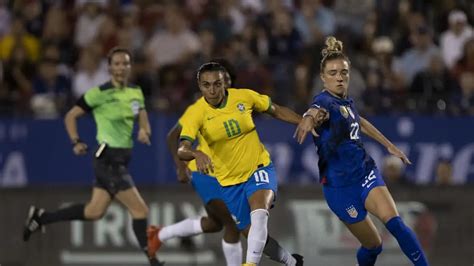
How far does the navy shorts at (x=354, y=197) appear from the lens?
10.7m

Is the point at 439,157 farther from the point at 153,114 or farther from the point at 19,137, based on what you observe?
the point at 19,137

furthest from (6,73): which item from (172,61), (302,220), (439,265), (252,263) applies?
(252,263)

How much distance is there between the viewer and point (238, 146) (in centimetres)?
1115

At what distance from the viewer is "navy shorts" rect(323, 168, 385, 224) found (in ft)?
35.2

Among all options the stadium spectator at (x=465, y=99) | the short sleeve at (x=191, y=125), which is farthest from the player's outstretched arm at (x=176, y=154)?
the stadium spectator at (x=465, y=99)

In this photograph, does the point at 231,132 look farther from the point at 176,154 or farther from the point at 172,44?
the point at 172,44

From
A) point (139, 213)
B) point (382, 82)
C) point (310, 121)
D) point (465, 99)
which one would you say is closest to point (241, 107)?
point (310, 121)

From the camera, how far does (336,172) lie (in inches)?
425

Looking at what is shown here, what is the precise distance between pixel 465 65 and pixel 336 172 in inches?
258

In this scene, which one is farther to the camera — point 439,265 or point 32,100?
point 32,100

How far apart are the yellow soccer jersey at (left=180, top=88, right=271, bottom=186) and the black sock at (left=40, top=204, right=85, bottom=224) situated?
2341 millimetres

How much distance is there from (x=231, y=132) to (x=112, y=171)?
7.32 feet

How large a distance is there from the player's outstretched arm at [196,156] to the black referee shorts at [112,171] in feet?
6.97

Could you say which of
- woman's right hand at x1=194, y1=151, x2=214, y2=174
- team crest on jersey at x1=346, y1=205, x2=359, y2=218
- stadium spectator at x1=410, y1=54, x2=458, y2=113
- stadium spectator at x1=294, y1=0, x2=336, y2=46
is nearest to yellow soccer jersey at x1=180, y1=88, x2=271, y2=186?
woman's right hand at x1=194, y1=151, x2=214, y2=174
